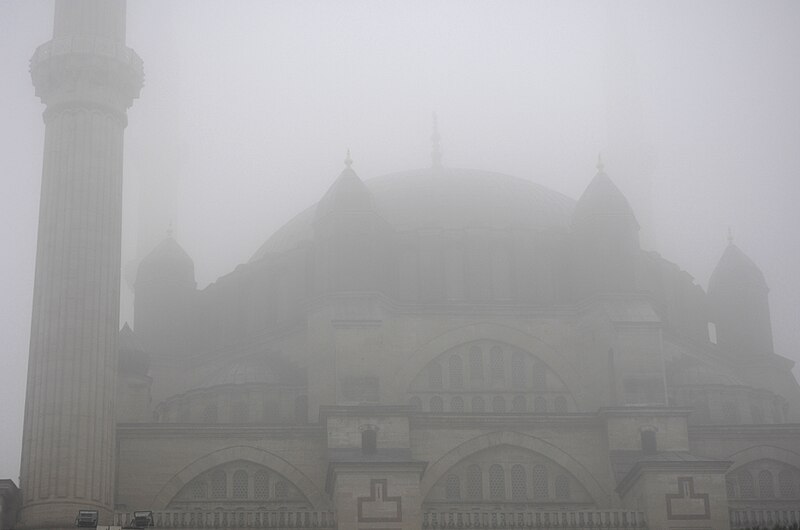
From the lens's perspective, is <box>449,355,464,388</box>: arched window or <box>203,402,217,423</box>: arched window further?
<box>449,355,464,388</box>: arched window

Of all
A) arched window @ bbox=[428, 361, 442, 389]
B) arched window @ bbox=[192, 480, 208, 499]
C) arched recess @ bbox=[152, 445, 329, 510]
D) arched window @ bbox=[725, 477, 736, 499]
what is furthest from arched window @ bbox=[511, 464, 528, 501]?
arched window @ bbox=[192, 480, 208, 499]

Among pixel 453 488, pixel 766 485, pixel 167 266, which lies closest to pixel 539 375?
pixel 453 488

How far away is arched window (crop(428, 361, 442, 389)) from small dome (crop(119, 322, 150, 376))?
6370mm

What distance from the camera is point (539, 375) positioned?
3872 cm

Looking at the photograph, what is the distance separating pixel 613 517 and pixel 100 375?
10.5 meters

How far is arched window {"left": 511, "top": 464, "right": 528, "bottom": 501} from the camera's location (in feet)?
117

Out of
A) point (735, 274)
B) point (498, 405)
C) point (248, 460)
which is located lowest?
point (248, 460)

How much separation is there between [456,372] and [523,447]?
10.1 ft

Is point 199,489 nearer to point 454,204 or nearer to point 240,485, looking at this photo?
point 240,485

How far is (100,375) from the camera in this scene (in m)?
A: 34.1

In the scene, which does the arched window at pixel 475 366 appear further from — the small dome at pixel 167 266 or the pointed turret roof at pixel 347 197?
the small dome at pixel 167 266

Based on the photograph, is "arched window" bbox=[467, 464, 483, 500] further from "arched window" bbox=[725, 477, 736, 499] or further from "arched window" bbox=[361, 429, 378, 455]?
"arched window" bbox=[725, 477, 736, 499]

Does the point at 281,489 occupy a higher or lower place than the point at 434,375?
lower

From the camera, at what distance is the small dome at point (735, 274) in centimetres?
4447
